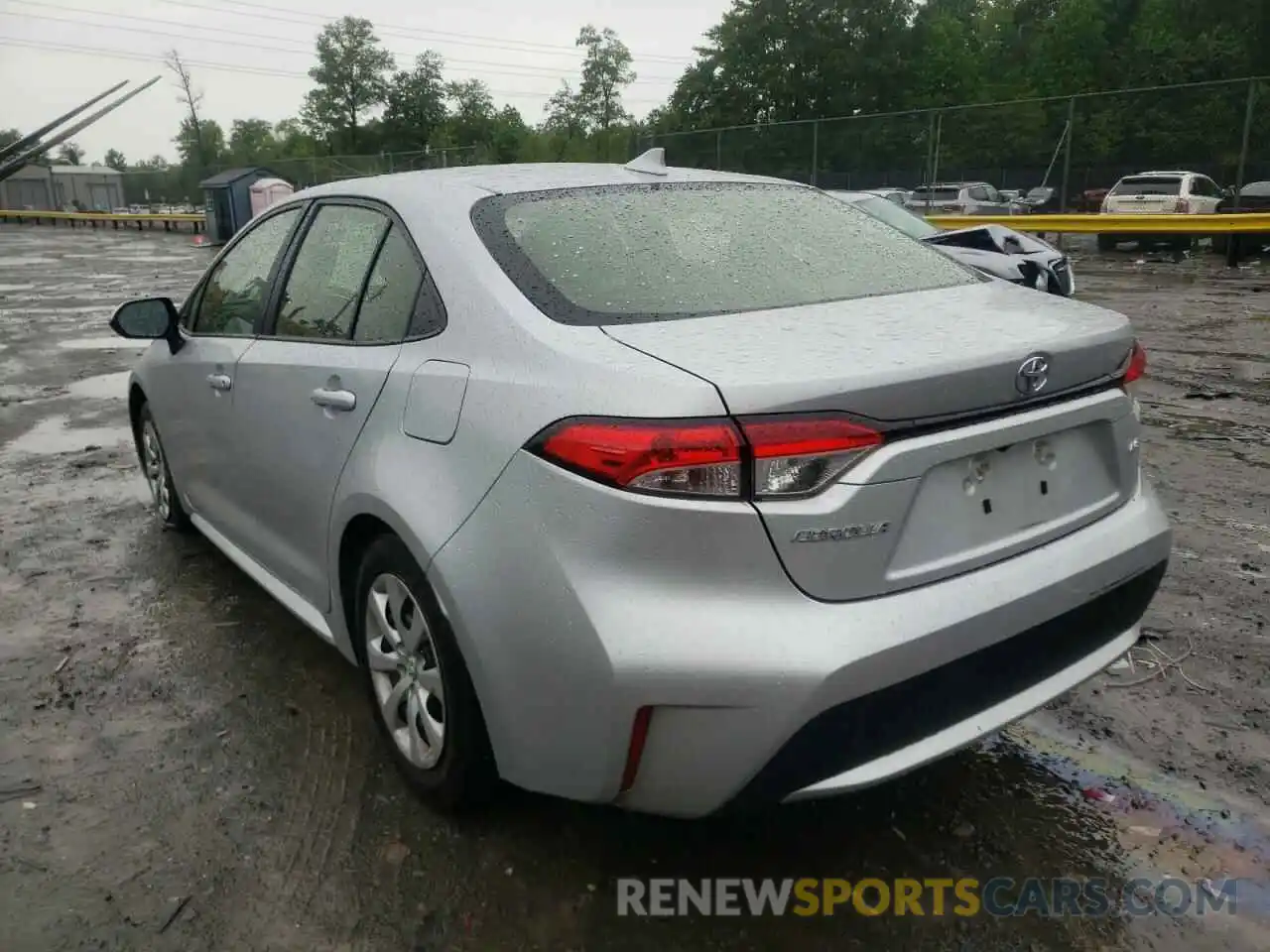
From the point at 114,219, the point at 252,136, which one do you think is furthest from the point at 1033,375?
the point at 252,136

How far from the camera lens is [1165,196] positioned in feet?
67.9

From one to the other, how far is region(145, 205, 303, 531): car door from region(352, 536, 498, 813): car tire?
3.82ft

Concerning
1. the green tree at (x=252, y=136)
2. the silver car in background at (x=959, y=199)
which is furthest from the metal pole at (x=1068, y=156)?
Result: the green tree at (x=252, y=136)

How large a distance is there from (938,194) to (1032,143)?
7.62ft

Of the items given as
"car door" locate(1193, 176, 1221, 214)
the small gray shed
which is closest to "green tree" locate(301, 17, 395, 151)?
the small gray shed

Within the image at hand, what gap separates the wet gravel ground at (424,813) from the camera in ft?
7.41

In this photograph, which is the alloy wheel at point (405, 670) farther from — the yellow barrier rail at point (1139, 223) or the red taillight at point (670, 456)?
the yellow barrier rail at point (1139, 223)

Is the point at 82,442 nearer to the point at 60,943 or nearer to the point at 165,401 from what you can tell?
the point at 165,401

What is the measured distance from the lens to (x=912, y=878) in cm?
240

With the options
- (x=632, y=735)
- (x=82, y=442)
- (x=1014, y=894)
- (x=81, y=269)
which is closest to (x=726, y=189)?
(x=632, y=735)

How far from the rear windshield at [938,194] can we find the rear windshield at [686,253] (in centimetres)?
2263

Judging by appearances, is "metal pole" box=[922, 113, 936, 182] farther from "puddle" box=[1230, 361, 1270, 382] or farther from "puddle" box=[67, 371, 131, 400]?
"puddle" box=[67, 371, 131, 400]

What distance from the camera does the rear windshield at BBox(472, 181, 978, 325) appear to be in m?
2.41

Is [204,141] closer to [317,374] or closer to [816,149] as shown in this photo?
[816,149]
